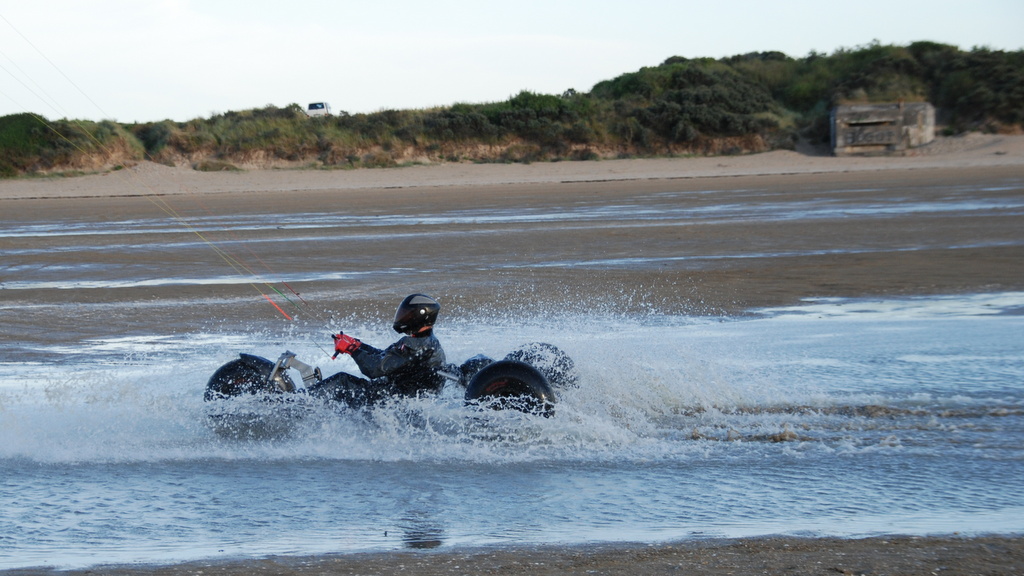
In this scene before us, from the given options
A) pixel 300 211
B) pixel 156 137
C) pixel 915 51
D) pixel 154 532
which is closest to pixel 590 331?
pixel 154 532

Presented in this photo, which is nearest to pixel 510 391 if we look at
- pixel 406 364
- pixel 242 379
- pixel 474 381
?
pixel 474 381

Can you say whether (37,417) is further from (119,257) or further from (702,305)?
(119,257)

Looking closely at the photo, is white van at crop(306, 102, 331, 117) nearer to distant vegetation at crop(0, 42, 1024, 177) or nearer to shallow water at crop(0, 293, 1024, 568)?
distant vegetation at crop(0, 42, 1024, 177)

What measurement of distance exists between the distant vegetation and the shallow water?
1398 inches

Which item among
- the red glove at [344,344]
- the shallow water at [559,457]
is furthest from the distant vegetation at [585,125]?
Answer: the red glove at [344,344]

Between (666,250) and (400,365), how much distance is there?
10.6 metres

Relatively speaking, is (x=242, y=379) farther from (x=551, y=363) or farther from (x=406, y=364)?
(x=551, y=363)

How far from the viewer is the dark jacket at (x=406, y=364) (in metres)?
6.52

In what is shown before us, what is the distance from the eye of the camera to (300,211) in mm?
27953

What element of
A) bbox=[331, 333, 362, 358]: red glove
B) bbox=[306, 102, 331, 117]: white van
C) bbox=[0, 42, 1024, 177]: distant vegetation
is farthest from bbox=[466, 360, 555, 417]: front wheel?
bbox=[306, 102, 331, 117]: white van

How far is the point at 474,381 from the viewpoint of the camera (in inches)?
251

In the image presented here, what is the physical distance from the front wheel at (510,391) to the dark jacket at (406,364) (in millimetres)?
387

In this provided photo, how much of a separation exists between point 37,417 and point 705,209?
18.6m

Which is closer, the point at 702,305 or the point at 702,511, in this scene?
the point at 702,511
